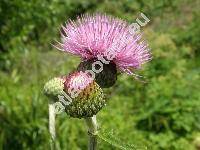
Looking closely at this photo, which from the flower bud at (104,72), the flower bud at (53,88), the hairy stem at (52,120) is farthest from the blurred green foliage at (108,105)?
the flower bud at (104,72)

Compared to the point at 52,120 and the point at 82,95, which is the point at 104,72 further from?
the point at 52,120

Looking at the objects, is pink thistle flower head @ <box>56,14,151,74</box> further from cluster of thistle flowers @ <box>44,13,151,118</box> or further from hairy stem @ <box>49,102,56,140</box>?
hairy stem @ <box>49,102,56,140</box>

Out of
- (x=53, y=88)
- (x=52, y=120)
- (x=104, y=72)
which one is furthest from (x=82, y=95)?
(x=53, y=88)

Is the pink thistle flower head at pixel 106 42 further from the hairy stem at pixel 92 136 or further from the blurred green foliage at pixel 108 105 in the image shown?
the blurred green foliage at pixel 108 105

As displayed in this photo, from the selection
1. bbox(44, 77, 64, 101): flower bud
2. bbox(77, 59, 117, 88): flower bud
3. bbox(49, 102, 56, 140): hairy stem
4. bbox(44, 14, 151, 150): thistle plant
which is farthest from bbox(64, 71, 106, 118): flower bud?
bbox(44, 77, 64, 101): flower bud

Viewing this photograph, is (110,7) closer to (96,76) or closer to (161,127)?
(161,127)

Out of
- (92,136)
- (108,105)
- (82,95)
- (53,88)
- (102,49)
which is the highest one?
(108,105)
